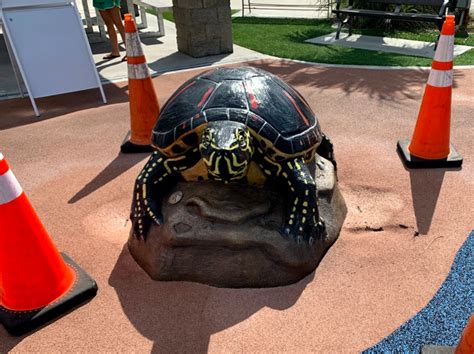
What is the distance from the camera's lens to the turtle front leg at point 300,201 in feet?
9.00

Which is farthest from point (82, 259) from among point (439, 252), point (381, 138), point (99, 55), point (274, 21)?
point (274, 21)

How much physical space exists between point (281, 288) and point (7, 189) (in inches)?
67.3

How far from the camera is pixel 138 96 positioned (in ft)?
14.6

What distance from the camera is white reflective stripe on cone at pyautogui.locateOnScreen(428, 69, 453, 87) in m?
3.68

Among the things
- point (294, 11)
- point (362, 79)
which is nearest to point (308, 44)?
point (362, 79)

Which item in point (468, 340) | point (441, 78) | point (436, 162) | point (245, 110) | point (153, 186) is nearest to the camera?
point (468, 340)

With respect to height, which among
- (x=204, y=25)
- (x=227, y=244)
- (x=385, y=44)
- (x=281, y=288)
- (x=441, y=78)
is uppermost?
(x=441, y=78)

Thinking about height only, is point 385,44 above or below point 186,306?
below

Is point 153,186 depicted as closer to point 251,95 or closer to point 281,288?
point 251,95

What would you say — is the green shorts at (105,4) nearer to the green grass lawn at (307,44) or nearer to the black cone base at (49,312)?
the green grass lawn at (307,44)

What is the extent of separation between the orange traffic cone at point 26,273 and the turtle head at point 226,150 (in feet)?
3.55

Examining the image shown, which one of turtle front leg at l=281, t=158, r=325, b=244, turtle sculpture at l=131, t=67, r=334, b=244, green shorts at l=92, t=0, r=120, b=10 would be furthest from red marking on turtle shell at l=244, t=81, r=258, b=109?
green shorts at l=92, t=0, r=120, b=10

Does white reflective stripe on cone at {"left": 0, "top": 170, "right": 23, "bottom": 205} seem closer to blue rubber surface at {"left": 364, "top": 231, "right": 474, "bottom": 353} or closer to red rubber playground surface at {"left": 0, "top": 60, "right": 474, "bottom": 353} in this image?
red rubber playground surface at {"left": 0, "top": 60, "right": 474, "bottom": 353}

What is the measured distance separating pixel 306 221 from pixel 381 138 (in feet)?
7.73
